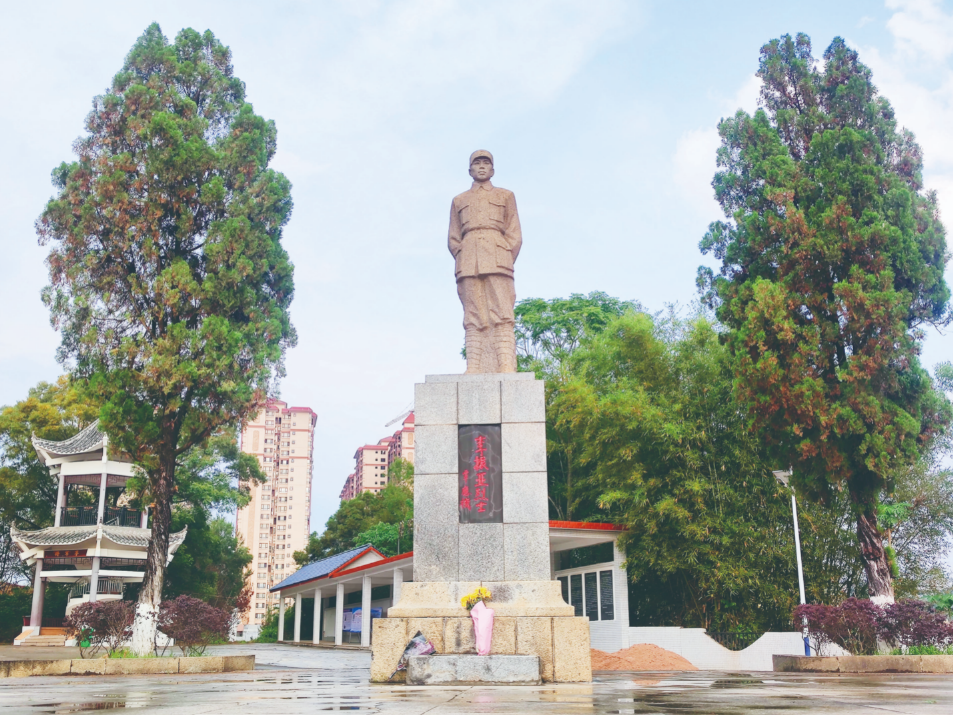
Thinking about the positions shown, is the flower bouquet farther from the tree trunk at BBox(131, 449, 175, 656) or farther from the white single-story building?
the white single-story building

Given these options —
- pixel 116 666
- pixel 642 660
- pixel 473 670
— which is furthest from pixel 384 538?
pixel 473 670

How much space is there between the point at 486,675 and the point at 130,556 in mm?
19126

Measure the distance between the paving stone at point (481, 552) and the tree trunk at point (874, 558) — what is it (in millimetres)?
6205

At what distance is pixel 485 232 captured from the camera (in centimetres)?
895

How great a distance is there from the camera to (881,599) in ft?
35.2

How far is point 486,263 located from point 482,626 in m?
3.85

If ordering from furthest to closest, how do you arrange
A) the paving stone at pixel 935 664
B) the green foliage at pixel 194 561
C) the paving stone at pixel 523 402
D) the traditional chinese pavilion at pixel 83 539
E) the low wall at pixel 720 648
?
the green foliage at pixel 194 561 < the traditional chinese pavilion at pixel 83 539 < the low wall at pixel 720 648 < the paving stone at pixel 935 664 < the paving stone at pixel 523 402

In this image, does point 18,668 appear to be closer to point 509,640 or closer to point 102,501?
point 509,640

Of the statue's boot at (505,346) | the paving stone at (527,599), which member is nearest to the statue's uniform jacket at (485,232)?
the statue's boot at (505,346)

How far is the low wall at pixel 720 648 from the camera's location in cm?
1289

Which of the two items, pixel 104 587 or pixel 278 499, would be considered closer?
pixel 104 587

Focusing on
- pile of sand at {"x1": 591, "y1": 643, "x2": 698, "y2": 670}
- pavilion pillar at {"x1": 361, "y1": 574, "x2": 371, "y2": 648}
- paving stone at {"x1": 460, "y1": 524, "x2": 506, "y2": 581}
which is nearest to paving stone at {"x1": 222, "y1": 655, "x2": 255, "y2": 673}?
paving stone at {"x1": 460, "y1": 524, "x2": 506, "y2": 581}

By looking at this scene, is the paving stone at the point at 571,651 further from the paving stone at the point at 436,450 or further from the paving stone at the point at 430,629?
the paving stone at the point at 436,450

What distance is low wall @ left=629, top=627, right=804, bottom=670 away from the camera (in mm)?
12891
